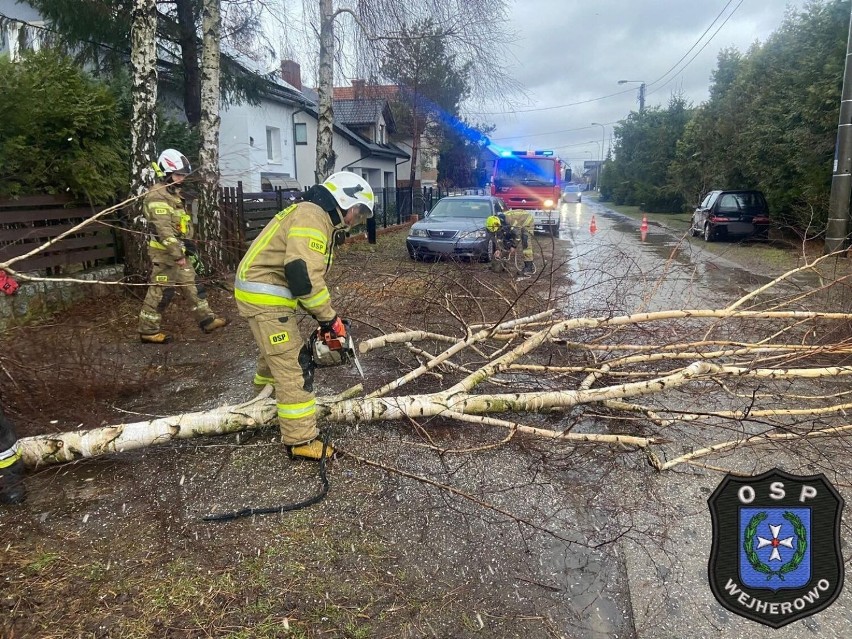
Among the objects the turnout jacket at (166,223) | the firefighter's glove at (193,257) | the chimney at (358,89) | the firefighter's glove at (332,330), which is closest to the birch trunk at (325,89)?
the chimney at (358,89)

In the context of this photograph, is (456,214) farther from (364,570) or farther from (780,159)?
(364,570)

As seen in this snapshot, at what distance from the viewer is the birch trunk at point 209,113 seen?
8242 mm

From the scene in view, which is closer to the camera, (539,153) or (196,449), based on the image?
(196,449)

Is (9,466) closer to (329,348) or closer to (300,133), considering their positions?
(329,348)

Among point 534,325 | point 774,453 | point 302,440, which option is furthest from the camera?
point 534,325

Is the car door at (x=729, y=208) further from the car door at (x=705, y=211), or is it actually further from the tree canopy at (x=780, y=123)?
the tree canopy at (x=780, y=123)

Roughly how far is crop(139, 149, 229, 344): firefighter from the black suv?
1374cm

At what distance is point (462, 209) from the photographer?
12.8 m

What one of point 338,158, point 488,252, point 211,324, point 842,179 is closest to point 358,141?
point 338,158

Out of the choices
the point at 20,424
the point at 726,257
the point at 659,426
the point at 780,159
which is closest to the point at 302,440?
the point at 20,424

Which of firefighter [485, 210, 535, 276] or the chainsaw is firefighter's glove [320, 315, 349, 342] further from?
firefighter [485, 210, 535, 276]

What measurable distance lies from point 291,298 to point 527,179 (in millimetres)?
16271

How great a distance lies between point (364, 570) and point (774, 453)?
8.51 ft

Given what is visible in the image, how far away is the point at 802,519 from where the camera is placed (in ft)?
4.26
